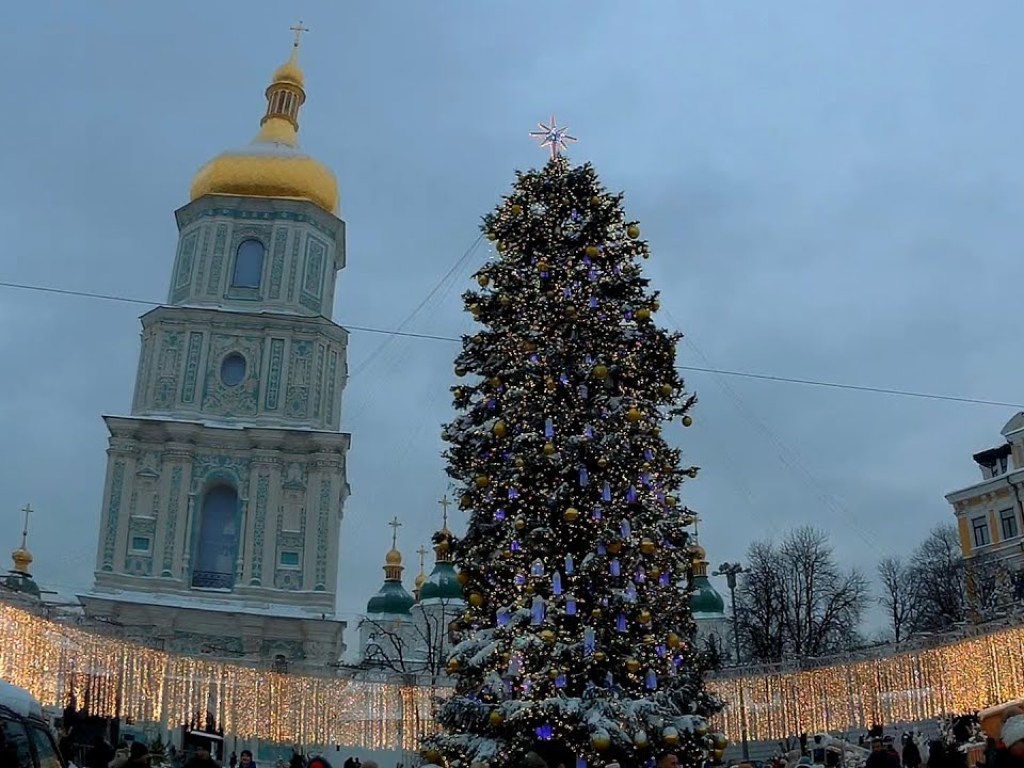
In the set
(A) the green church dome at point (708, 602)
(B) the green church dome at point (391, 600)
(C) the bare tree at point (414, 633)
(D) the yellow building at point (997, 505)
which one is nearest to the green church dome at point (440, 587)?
(C) the bare tree at point (414, 633)

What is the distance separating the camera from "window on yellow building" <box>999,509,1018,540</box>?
3962 centimetres

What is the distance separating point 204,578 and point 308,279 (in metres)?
10.9

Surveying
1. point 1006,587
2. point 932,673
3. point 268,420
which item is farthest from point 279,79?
point 932,673

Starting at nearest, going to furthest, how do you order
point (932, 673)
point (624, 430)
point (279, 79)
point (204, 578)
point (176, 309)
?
point (624, 430), point (932, 673), point (204, 578), point (176, 309), point (279, 79)

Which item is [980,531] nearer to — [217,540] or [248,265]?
[217,540]

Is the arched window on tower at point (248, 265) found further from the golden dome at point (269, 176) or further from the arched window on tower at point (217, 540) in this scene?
the arched window on tower at point (217, 540)

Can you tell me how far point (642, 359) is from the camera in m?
12.5

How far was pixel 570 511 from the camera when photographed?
1131 centimetres

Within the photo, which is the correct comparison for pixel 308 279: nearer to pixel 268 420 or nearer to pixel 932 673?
pixel 268 420

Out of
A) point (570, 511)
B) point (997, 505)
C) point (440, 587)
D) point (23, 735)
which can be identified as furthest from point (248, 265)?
point (23, 735)

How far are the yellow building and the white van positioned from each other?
121 ft

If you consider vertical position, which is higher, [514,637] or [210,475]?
[210,475]

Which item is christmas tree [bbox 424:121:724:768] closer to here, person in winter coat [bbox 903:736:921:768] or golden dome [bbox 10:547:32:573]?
person in winter coat [bbox 903:736:921:768]

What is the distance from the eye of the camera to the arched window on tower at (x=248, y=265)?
39000 mm
